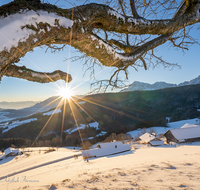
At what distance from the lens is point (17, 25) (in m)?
1.10

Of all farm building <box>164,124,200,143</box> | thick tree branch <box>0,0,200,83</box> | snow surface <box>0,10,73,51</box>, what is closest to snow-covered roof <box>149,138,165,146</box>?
farm building <box>164,124,200,143</box>

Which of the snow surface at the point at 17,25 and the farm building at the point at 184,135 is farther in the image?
the farm building at the point at 184,135

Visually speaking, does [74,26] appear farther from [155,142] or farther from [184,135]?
[184,135]

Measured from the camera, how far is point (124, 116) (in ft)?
269

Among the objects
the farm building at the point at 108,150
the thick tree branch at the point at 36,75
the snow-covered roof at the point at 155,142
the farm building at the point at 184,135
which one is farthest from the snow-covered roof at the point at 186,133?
the thick tree branch at the point at 36,75

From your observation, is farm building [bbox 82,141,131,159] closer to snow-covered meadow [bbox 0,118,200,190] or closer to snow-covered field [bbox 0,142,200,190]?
snow-covered meadow [bbox 0,118,200,190]

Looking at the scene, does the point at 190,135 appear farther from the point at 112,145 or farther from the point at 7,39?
the point at 7,39

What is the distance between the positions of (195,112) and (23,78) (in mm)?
87050

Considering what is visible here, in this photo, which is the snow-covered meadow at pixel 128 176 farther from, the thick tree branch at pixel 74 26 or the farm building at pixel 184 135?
the farm building at pixel 184 135

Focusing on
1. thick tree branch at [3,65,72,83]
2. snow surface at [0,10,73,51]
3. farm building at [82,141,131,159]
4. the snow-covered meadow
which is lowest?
farm building at [82,141,131,159]

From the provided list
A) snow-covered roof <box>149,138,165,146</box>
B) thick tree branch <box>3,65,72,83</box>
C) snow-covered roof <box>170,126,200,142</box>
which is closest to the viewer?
thick tree branch <box>3,65,72,83</box>

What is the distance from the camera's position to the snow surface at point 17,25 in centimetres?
103

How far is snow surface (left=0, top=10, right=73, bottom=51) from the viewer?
1033 millimetres

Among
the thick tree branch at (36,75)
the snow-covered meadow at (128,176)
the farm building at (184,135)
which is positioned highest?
the thick tree branch at (36,75)
